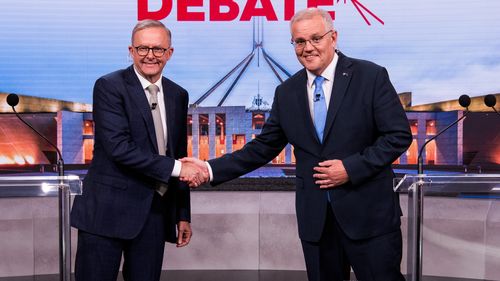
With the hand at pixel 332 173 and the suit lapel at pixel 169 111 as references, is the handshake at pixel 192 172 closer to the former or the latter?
the suit lapel at pixel 169 111

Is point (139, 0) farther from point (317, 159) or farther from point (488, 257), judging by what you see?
point (488, 257)

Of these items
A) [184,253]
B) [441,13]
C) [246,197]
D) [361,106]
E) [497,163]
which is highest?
[441,13]

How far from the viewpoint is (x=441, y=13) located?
4074 mm

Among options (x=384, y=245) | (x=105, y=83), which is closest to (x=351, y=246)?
(x=384, y=245)

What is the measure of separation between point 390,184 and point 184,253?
267cm

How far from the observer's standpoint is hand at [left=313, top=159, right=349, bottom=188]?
6.31 feet

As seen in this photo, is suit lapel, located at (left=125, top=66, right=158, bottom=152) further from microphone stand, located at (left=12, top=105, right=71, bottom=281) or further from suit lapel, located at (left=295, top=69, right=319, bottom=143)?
suit lapel, located at (left=295, top=69, right=319, bottom=143)

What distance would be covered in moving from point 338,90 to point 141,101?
70 cm

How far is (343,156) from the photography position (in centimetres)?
→ 196

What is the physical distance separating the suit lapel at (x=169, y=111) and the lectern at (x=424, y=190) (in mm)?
838

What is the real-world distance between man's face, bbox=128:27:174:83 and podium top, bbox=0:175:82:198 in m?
0.46

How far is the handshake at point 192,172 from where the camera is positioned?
2170 millimetres

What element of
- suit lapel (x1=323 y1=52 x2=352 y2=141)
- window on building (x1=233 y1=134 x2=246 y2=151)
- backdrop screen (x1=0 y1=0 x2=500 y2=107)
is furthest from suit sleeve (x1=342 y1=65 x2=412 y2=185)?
window on building (x1=233 y1=134 x2=246 y2=151)

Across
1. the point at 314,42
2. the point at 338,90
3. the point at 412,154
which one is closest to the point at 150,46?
the point at 314,42
